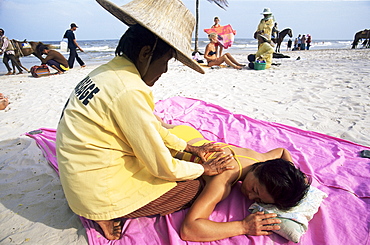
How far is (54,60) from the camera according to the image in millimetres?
8117

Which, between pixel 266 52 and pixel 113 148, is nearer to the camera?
A: pixel 113 148

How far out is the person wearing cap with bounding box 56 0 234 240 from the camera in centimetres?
120

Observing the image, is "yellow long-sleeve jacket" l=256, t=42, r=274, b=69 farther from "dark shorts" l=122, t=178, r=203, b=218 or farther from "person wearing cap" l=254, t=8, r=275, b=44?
"dark shorts" l=122, t=178, r=203, b=218

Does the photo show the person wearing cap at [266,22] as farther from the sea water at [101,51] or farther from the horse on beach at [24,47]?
the horse on beach at [24,47]

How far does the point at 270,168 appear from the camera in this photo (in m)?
1.57

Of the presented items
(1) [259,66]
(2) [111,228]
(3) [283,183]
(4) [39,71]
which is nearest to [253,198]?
(3) [283,183]

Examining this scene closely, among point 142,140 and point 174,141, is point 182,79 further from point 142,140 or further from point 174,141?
point 142,140

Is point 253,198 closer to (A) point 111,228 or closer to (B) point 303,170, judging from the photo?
(B) point 303,170

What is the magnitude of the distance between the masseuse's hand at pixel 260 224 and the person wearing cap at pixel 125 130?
0.51 m

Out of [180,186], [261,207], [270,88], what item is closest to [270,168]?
[261,207]

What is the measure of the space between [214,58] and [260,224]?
800cm

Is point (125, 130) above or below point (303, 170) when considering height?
above

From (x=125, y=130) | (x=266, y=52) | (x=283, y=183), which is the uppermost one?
(x=266, y=52)

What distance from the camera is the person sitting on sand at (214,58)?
27.4ft
